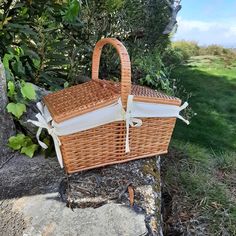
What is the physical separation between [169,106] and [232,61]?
5004 mm

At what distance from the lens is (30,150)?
1.81 m

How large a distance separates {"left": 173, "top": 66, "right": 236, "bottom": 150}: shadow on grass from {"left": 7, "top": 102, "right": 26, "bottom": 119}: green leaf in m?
1.52

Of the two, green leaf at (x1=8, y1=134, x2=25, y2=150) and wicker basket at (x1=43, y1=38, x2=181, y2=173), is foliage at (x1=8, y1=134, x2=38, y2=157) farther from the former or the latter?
wicker basket at (x1=43, y1=38, x2=181, y2=173)

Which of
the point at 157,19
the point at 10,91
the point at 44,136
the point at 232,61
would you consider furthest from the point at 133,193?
the point at 232,61

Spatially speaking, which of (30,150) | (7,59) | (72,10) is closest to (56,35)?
(72,10)

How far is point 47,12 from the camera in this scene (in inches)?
99.0

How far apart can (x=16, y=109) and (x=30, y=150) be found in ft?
0.71

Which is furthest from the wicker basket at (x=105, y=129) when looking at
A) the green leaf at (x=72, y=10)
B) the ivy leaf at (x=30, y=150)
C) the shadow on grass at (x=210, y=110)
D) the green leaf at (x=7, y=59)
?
the shadow on grass at (x=210, y=110)

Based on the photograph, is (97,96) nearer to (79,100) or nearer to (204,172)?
(79,100)

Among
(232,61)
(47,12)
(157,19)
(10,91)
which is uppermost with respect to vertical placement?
(47,12)

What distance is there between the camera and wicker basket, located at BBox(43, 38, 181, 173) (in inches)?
60.1

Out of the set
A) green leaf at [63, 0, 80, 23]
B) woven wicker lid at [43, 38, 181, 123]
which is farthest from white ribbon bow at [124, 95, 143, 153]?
green leaf at [63, 0, 80, 23]

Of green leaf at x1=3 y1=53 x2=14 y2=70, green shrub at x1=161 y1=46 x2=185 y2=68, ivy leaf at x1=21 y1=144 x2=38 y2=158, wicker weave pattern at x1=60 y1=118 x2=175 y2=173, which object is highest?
green leaf at x1=3 y1=53 x2=14 y2=70

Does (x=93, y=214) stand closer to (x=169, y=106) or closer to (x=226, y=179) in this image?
(x=169, y=106)
